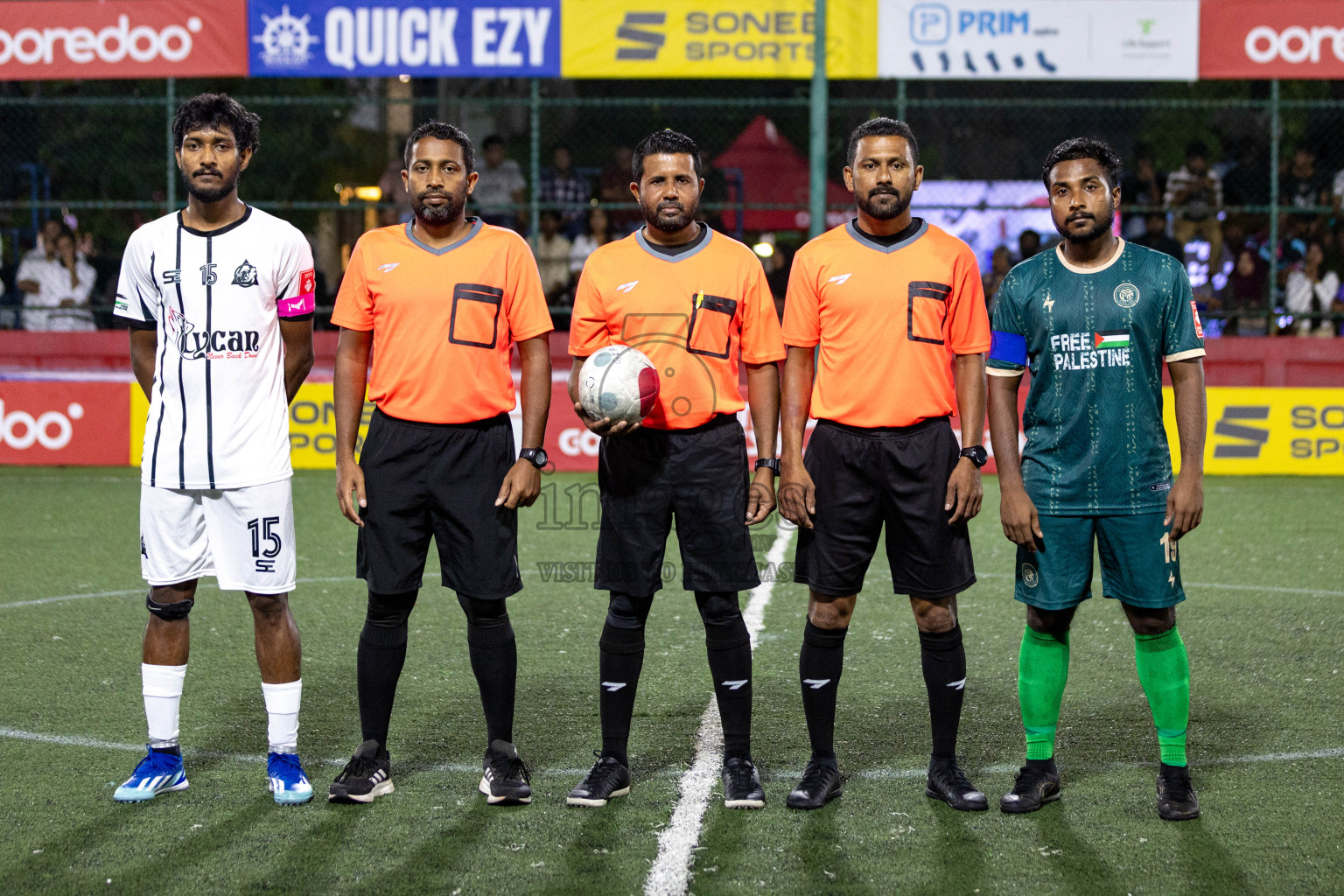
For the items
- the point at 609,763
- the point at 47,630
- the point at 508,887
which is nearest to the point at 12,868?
the point at 508,887

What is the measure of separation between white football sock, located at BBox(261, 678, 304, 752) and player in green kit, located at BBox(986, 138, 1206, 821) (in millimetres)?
2240

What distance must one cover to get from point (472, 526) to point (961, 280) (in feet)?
5.54

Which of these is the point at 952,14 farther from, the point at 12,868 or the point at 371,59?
the point at 12,868

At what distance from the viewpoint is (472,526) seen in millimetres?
4316

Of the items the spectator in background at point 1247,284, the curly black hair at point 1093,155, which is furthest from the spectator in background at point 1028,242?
the curly black hair at point 1093,155

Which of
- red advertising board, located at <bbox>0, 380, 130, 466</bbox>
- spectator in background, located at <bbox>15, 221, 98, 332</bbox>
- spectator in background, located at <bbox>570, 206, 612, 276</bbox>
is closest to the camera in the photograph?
red advertising board, located at <bbox>0, 380, 130, 466</bbox>

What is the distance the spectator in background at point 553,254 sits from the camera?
1493 cm

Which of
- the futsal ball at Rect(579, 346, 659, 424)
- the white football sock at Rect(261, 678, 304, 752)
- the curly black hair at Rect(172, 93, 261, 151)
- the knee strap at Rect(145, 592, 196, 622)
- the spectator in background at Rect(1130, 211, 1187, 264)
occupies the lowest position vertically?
the white football sock at Rect(261, 678, 304, 752)

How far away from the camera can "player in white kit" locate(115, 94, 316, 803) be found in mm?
4273

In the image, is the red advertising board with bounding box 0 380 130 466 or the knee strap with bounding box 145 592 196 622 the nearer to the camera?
the knee strap with bounding box 145 592 196 622

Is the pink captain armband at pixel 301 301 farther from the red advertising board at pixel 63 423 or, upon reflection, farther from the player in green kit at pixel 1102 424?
the red advertising board at pixel 63 423

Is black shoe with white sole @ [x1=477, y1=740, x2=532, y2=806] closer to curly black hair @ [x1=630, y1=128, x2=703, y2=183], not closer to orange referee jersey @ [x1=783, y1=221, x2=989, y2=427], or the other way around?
orange referee jersey @ [x1=783, y1=221, x2=989, y2=427]

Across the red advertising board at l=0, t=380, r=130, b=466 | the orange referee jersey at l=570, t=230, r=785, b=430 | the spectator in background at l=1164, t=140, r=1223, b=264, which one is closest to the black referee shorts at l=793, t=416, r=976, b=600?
the orange referee jersey at l=570, t=230, r=785, b=430

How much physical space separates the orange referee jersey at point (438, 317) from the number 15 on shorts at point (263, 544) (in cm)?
52
